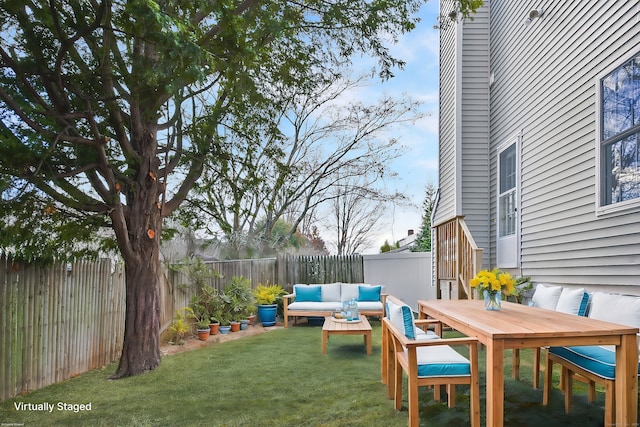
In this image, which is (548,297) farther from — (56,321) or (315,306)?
(315,306)

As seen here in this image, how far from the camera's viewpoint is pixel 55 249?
475cm

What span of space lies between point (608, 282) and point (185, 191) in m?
4.93

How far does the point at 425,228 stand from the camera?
15508 millimetres

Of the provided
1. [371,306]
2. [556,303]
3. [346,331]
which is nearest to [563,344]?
[556,303]

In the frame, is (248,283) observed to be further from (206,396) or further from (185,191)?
(206,396)

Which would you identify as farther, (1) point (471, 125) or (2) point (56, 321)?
(1) point (471, 125)

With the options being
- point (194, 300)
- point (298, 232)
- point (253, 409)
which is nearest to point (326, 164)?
point (298, 232)

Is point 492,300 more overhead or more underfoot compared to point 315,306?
more overhead

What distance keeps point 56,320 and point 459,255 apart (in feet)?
17.8

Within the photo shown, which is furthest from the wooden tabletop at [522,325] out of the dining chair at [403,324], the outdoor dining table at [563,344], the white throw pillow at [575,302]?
the white throw pillow at [575,302]

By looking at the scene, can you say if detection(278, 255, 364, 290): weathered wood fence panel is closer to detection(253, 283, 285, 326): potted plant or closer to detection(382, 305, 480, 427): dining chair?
detection(253, 283, 285, 326): potted plant

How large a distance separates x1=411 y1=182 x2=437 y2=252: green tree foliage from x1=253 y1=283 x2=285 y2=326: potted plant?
6.45m

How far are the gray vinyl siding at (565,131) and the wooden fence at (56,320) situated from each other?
5.58 m

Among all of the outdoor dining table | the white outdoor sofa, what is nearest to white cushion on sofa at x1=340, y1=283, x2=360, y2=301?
the white outdoor sofa
